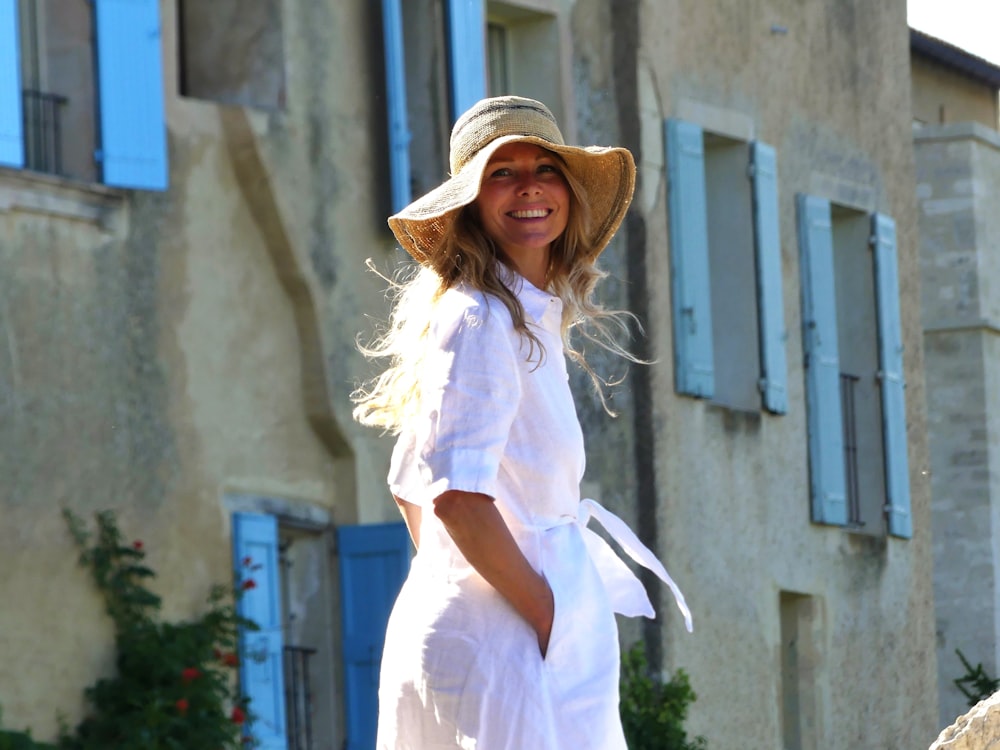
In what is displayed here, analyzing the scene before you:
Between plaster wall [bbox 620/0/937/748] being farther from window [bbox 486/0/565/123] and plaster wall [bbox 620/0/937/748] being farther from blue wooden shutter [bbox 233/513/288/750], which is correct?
blue wooden shutter [bbox 233/513/288/750]

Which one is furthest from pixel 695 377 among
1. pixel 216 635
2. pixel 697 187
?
pixel 216 635

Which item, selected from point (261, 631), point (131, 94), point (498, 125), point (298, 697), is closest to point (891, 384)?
point (298, 697)

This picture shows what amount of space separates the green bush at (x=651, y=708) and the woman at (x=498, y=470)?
8907 mm

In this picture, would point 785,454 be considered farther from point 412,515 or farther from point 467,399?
point 467,399

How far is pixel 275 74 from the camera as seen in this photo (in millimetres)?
11484

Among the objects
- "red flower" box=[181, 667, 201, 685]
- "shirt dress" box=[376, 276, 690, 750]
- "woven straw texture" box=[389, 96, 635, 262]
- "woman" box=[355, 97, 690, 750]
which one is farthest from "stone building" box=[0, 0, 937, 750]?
"shirt dress" box=[376, 276, 690, 750]

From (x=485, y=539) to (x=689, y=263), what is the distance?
11090 millimetres

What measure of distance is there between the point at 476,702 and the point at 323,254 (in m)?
8.19

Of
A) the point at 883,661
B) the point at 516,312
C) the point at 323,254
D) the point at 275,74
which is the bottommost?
the point at 883,661

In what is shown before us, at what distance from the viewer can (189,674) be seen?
9.85 meters

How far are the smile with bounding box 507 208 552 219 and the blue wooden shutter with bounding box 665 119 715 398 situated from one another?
10.5 m

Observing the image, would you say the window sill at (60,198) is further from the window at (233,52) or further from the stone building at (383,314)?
the window at (233,52)

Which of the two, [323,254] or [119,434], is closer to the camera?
[119,434]

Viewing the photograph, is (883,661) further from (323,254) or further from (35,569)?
(35,569)
